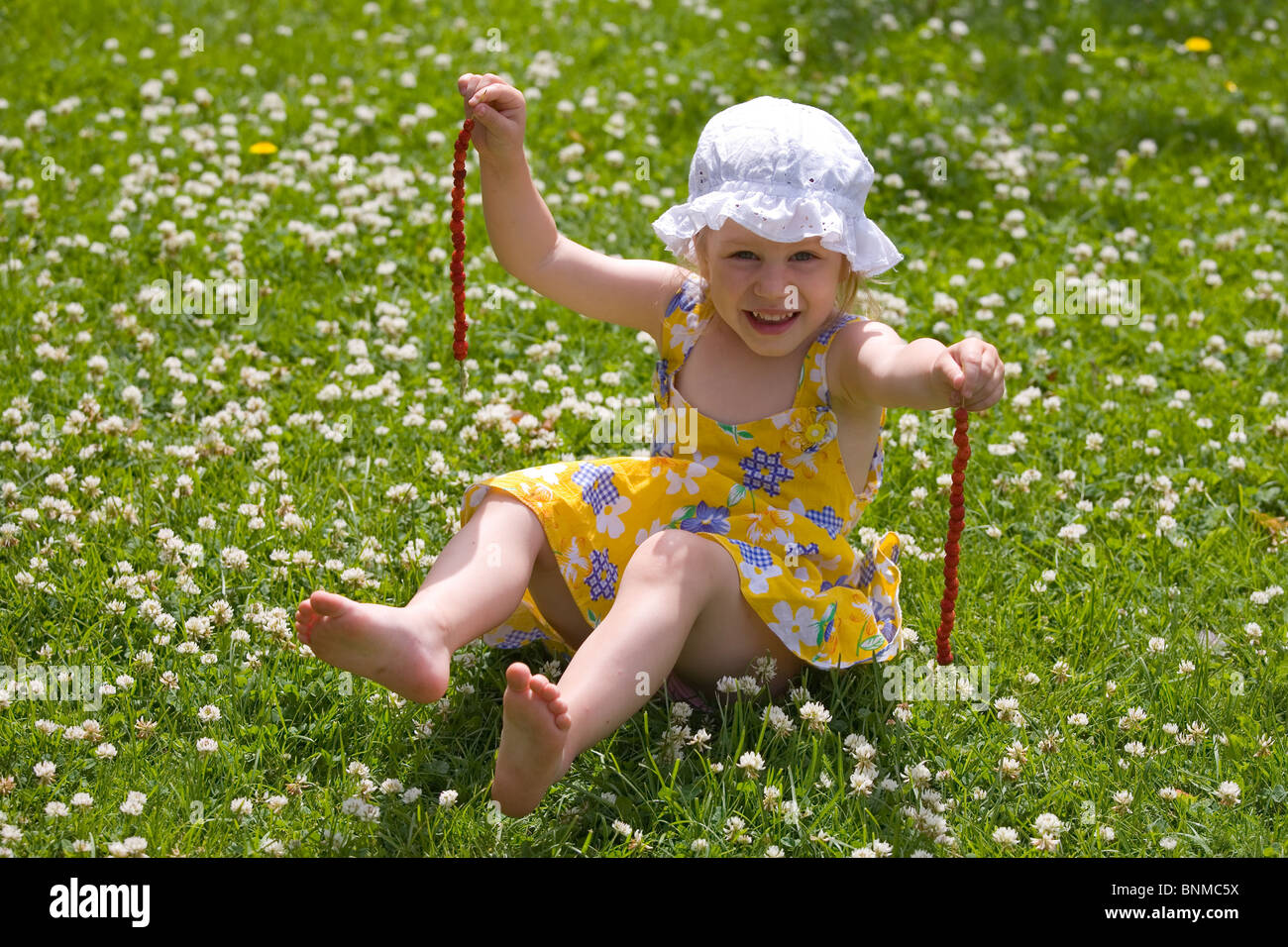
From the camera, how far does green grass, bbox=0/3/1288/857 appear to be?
3.37 metres

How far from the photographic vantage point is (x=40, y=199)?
6105mm

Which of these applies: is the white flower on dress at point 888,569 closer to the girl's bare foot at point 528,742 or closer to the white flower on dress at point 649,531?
the white flower on dress at point 649,531

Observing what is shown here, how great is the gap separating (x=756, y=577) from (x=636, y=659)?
424 millimetres

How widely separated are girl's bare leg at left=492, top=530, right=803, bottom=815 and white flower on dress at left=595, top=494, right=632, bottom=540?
204 mm

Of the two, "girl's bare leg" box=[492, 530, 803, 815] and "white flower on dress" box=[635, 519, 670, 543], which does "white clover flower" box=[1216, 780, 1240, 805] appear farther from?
"white flower on dress" box=[635, 519, 670, 543]

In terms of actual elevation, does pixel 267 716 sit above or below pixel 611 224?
below

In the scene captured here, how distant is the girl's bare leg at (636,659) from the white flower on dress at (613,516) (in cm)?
20

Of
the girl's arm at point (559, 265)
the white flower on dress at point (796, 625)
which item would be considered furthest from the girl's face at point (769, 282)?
the white flower on dress at point (796, 625)

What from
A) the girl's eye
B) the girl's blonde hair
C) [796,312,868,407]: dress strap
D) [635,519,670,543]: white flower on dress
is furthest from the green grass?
the girl's eye

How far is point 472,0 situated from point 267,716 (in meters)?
5.95

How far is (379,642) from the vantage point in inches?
124

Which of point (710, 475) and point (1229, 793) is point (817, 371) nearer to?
point (710, 475)
